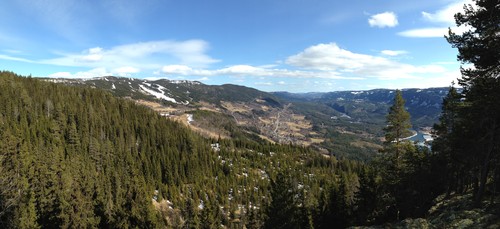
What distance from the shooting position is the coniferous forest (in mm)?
29422

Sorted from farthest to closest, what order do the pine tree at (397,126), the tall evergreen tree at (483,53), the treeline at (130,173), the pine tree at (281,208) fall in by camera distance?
the treeline at (130,173) → the pine tree at (281,208) → the pine tree at (397,126) → the tall evergreen tree at (483,53)

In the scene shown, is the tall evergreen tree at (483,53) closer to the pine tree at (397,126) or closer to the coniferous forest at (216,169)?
the coniferous forest at (216,169)

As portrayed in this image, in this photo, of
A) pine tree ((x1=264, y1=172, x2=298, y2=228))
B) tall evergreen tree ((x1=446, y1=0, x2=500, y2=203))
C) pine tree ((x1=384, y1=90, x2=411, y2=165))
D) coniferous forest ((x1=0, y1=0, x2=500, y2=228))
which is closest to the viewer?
tall evergreen tree ((x1=446, y1=0, x2=500, y2=203))

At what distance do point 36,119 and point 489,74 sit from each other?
494 feet

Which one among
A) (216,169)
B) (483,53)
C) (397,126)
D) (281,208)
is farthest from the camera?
(216,169)

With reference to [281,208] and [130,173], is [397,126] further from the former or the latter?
[130,173]

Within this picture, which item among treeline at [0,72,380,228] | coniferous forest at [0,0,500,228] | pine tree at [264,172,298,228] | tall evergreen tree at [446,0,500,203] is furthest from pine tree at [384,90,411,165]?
pine tree at [264,172,298,228]

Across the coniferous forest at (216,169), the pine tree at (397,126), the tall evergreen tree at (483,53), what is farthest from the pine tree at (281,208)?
the tall evergreen tree at (483,53)

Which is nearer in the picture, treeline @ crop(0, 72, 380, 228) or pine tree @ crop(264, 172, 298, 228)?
pine tree @ crop(264, 172, 298, 228)

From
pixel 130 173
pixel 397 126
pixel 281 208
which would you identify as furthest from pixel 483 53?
pixel 130 173

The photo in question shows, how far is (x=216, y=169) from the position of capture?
137500mm

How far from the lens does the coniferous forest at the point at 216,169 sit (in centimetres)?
2942

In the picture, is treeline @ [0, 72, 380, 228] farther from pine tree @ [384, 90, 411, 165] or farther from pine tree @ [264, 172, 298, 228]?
pine tree @ [384, 90, 411, 165]

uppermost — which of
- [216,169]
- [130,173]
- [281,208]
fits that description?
[281,208]
